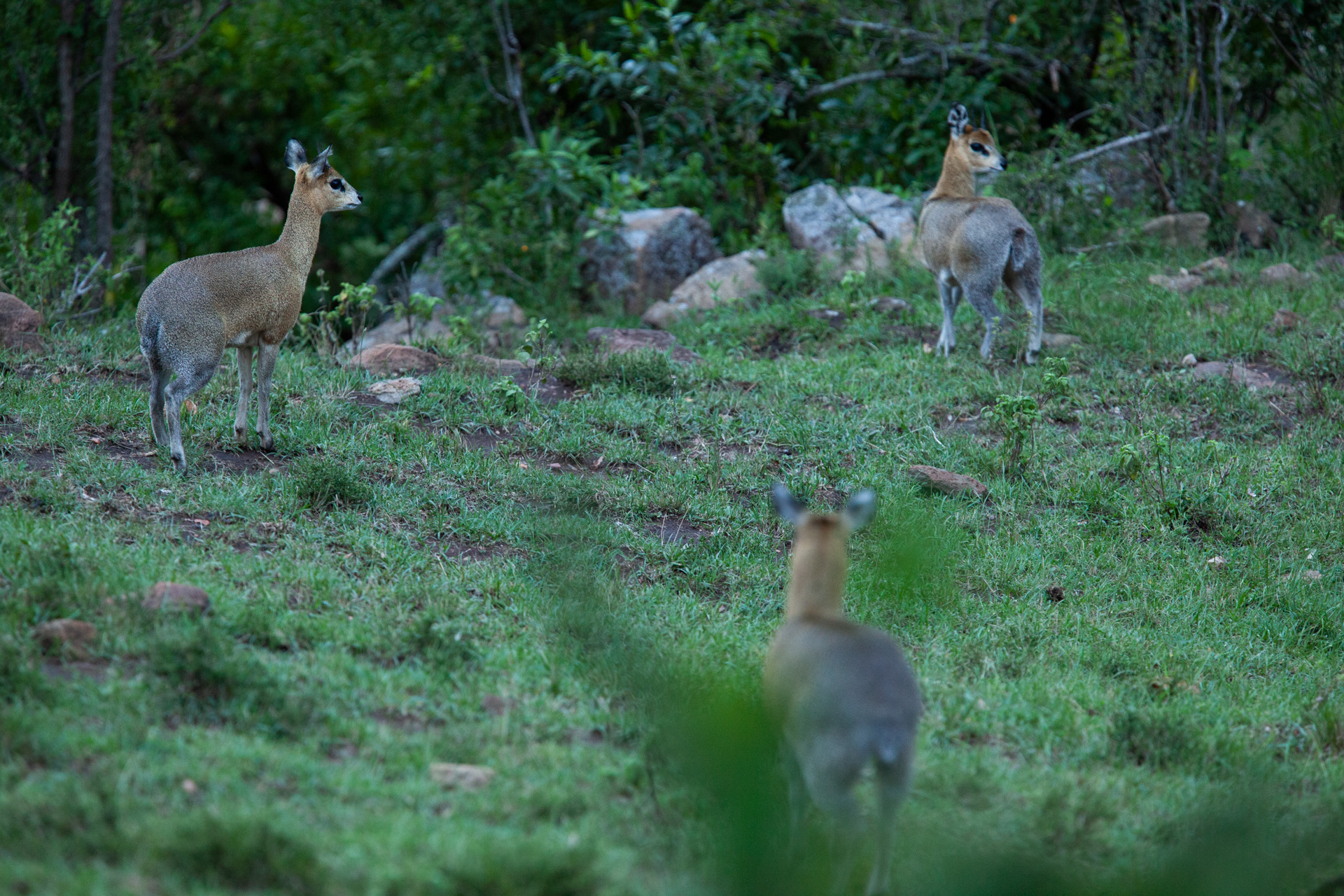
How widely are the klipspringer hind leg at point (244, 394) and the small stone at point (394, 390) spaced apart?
1.21 metres

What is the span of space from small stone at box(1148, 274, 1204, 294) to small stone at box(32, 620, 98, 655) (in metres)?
9.29

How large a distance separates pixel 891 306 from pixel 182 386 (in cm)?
654

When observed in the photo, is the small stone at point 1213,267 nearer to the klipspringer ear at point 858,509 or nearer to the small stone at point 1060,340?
the small stone at point 1060,340

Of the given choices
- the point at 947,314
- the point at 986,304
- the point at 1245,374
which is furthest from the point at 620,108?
the point at 1245,374

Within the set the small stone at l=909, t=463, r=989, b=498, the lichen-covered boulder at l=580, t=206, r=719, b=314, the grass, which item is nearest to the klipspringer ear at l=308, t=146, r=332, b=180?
the grass

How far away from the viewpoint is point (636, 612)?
5523 millimetres

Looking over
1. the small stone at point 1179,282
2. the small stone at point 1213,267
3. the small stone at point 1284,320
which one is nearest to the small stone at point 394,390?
the small stone at point 1179,282

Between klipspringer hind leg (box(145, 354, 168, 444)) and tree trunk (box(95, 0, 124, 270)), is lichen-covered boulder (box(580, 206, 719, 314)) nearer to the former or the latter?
tree trunk (box(95, 0, 124, 270))

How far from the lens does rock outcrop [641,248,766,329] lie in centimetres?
1162

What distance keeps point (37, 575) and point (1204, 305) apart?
9.13m

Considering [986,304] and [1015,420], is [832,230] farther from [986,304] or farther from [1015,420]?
[1015,420]

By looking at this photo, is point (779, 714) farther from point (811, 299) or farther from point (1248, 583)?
point (811, 299)

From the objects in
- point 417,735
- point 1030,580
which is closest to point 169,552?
point 417,735

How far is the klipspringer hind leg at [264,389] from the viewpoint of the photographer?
684cm
